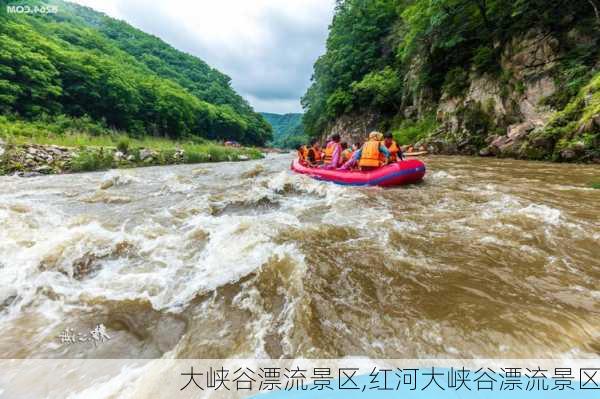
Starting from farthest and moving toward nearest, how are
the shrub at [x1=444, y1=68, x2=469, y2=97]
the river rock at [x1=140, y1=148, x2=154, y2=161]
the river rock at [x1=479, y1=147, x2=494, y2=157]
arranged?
the shrub at [x1=444, y1=68, x2=469, y2=97] < the river rock at [x1=140, y1=148, x2=154, y2=161] < the river rock at [x1=479, y1=147, x2=494, y2=157]

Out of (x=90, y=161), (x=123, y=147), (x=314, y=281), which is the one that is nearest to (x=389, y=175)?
(x=314, y=281)

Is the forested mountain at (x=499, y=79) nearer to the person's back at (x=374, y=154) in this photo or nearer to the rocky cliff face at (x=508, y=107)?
the rocky cliff face at (x=508, y=107)

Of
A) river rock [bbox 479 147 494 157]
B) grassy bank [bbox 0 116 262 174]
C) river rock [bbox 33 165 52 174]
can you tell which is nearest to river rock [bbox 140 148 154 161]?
grassy bank [bbox 0 116 262 174]

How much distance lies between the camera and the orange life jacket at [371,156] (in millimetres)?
6514

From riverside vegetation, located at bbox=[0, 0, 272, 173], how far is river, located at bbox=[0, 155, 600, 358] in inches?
370

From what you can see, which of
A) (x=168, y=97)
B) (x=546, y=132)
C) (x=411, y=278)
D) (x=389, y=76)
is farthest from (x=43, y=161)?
(x=168, y=97)

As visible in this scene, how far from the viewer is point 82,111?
88.1ft

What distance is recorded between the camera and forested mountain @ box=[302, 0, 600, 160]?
28.8ft

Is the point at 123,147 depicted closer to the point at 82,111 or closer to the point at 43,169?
the point at 43,169

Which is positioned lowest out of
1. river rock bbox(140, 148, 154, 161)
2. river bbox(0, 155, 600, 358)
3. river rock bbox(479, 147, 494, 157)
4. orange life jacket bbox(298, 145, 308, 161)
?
river bbox(0, 155, 600, 358)

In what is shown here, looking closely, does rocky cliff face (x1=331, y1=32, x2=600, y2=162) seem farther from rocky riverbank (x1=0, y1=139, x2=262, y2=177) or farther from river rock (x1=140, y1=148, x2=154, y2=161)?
rocky riverbank (x1=0, y1=139, x2=262, y2=177)

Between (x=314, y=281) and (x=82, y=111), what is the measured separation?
33996mm

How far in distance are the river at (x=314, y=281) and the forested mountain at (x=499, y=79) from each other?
614cm

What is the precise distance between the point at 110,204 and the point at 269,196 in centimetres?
301
